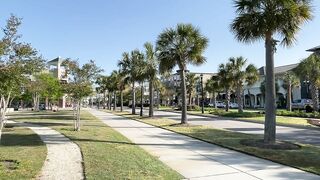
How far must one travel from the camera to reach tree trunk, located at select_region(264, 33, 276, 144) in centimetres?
1507

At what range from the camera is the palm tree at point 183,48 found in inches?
1020

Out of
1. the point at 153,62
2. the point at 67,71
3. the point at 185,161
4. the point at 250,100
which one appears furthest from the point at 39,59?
the point at 250,100

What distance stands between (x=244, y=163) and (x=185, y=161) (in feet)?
5.42

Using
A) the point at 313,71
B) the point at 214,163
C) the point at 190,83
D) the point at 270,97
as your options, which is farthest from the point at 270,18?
the point at 190,83

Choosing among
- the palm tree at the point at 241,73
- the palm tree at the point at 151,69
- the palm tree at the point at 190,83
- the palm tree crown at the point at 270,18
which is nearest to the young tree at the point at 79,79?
the palm tree crown at the point at 270,18

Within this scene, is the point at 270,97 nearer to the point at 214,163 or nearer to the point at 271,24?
the point at 271,24

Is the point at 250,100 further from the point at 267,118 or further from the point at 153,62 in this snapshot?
the point at 267,118

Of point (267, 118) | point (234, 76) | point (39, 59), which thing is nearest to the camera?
point (39, 59)

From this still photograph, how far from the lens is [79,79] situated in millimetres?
22625

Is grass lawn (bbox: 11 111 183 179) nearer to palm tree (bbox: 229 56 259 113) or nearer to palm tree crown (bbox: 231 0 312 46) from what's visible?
palm tree crown (bbox: 231 0 312 46)

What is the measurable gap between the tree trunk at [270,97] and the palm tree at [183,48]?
10.5m

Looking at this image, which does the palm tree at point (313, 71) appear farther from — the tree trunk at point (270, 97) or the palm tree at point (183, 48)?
the tree trunk at point (270, 97)

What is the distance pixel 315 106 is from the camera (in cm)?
4097

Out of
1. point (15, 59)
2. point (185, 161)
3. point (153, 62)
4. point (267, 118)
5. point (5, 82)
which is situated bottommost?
point (185, 161)
